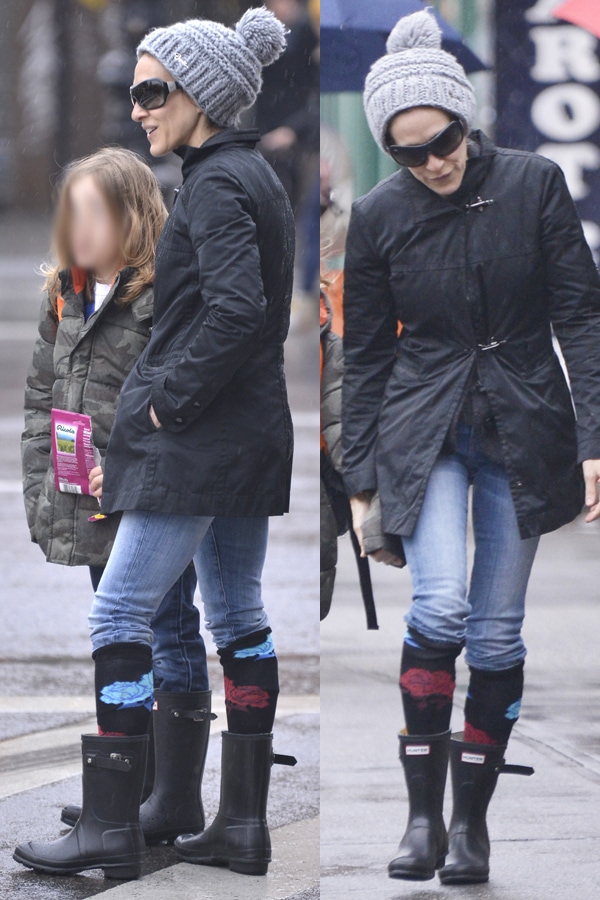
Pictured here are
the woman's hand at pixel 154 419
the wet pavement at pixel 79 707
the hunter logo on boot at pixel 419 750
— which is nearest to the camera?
the hunter logo on boot at pixel 419 750

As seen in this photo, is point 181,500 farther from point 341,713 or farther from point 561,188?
point 561,188

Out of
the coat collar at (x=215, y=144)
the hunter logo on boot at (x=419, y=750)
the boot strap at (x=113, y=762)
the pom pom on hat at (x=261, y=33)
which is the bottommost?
the boot strap at (x=113, y=762)

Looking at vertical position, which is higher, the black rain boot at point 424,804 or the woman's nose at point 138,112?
the woman's nose at point 138,112

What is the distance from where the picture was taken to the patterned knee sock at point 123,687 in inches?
141

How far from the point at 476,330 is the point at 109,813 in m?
1.33

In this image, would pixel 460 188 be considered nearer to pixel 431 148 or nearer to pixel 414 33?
pixel 431 148

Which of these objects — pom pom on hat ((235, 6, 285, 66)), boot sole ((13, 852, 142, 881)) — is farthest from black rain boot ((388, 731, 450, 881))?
pom pom on hat ((235, 6, 285, 66))

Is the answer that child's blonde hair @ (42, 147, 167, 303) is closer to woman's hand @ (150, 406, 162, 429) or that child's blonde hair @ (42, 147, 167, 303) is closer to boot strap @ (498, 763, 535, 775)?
woman's hand @ (150, 406, 162, 429)

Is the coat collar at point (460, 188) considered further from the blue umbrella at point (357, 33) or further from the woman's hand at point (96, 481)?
the woman's hand at point (96, 481)

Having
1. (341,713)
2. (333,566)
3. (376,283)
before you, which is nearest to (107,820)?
(341,713)

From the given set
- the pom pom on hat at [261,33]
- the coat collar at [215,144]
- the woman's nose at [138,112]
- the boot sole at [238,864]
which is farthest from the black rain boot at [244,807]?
the pom pom on hat at [261,33]

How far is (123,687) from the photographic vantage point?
3.59m

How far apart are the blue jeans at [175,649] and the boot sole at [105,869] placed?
483 millimetres

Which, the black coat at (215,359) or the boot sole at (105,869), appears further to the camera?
the boot sole at (105,869)
